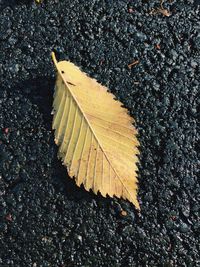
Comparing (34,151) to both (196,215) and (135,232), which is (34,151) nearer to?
(135,232)

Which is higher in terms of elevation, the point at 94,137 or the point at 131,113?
the point at 131,113

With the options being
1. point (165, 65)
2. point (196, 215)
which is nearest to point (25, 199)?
point (196, 215)

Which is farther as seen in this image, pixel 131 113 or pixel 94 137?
pixel 131 113
